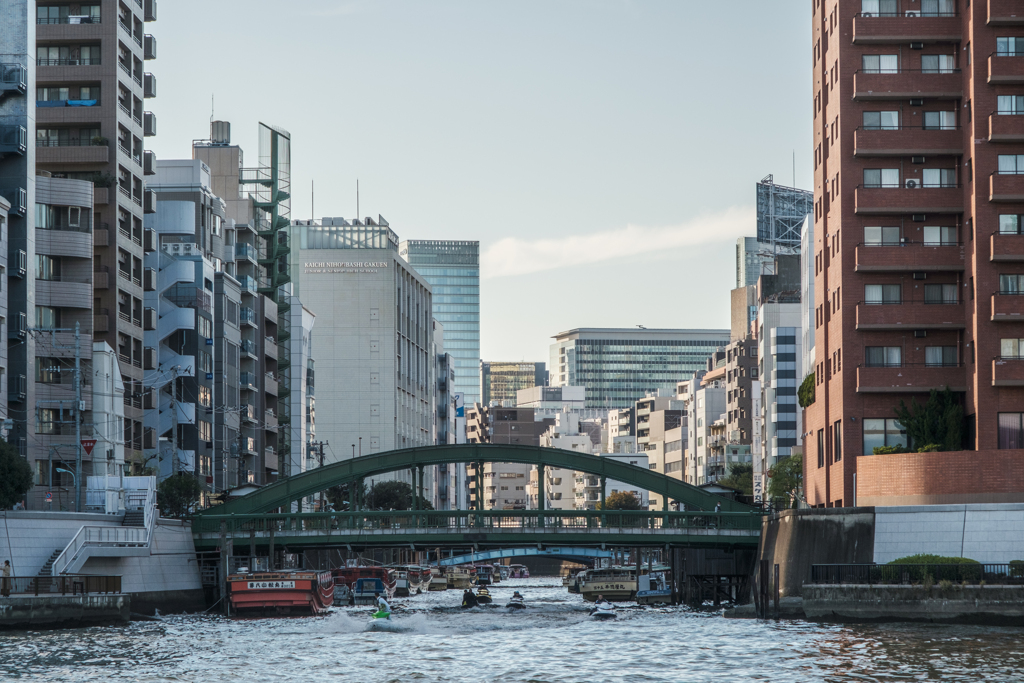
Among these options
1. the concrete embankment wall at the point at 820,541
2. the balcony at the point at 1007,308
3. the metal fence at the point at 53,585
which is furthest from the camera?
the balcony at the point at 1007,308

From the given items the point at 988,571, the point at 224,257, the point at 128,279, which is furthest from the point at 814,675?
the point at 224,257

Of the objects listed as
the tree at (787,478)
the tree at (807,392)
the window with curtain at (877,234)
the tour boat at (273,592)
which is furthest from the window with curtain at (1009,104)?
the tree at (787,478)

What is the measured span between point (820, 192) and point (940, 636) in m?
47.3

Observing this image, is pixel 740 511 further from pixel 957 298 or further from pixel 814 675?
pixel 814 675

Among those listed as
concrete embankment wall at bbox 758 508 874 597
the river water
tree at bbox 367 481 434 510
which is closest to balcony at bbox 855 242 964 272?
concrete embankment wall at bbox 758 508 874 597

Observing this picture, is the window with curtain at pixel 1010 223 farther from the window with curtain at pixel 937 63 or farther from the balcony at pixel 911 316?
the window with curtain at pixel 937 63

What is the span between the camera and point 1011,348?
9406cm

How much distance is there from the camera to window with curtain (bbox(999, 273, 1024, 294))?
9456cm

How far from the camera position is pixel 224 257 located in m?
156

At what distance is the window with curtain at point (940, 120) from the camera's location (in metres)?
99.6

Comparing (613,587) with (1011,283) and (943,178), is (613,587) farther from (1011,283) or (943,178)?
(1011,283)

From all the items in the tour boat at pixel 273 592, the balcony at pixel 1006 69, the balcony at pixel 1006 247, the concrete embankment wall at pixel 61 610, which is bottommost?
the tour boat at pixel 273 592

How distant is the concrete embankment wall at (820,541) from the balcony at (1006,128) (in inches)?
951

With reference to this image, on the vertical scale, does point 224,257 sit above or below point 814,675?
above
